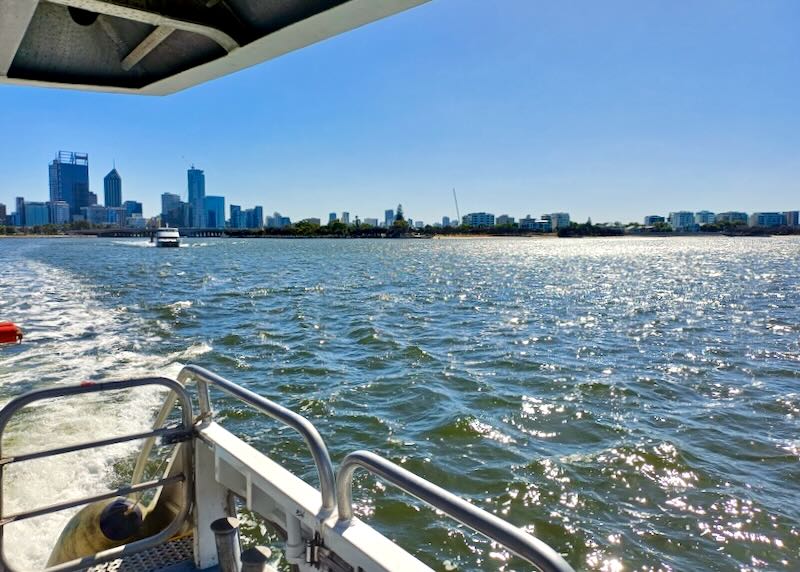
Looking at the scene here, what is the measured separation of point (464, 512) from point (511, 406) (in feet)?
28.2

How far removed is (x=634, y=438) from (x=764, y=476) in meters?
1.75

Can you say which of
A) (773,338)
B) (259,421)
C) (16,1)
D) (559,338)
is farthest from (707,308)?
(16,1)

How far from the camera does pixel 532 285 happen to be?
3638 cm

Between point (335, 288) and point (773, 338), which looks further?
point (335, 288)

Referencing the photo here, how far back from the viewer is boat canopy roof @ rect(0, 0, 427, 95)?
4.07m

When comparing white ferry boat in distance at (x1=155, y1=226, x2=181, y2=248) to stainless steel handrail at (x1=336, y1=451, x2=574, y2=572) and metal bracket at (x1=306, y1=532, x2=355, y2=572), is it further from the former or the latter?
stainless steel handrail at (x1=336, y1=451, x2=574, y2=572)

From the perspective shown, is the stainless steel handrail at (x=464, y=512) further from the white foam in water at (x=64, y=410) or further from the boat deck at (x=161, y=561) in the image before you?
the white foam in water at (x=64, y=410)

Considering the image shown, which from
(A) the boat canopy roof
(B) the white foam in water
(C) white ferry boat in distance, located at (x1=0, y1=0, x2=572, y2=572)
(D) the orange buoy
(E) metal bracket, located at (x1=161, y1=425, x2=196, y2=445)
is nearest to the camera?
(C) white ferry boat in distance, located at (x1=0, y1=0, x2=572, y2=572)

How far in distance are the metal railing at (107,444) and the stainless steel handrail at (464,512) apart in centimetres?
157

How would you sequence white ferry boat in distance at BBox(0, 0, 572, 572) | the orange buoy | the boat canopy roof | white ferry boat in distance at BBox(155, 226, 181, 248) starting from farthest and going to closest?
white ferry boat in distance at BBox(155, 226, 181, 248)
the orange buoy
the boat canopy roof
white ferry boat in distance at BBox(0, 0, 572, 572)

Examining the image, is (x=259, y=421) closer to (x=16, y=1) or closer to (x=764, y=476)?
(x=16, y=1)

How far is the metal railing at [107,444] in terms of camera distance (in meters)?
2.90

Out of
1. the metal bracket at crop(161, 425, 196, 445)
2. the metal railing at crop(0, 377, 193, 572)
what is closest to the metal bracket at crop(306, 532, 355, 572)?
the metal railing at crop(0, 377, 193, 572)

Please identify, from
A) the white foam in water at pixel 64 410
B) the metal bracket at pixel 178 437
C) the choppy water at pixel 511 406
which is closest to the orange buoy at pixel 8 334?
the white foam in water at pixel 64 410
